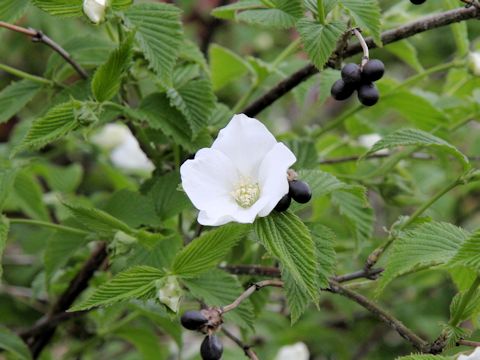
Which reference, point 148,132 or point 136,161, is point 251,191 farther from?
point 136,161

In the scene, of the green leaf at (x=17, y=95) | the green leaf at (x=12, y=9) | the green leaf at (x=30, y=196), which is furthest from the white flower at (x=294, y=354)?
the green leaf at (x=12, y=9)

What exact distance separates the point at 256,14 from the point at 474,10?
1.06ft

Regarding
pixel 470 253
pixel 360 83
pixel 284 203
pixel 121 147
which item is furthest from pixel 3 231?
pixel 121 147

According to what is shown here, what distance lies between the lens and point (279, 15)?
1.18 meters

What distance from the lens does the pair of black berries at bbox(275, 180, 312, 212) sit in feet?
3.19

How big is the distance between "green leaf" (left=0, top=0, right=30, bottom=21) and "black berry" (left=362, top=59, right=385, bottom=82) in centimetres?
54

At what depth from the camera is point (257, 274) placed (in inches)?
52.4

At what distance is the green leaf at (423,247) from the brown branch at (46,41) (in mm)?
614

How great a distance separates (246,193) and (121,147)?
123 centimetres

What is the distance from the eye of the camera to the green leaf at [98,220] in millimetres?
1150

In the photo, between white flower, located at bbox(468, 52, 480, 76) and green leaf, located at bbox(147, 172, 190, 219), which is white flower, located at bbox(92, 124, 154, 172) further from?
white flower, located at bbox(468, 52, 480, 76)

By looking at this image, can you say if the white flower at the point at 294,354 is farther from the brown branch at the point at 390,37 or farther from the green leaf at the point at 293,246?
the green leaf at the point at 293,246

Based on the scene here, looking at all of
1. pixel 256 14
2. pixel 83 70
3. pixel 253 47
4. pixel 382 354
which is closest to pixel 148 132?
pixel 83 70

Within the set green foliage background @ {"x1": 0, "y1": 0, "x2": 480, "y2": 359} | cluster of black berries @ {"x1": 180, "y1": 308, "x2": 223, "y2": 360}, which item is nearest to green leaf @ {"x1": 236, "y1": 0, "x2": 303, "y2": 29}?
green foliage background @ {"x1": 0, "y1": 0, "x2": 480, "y2": 359}
